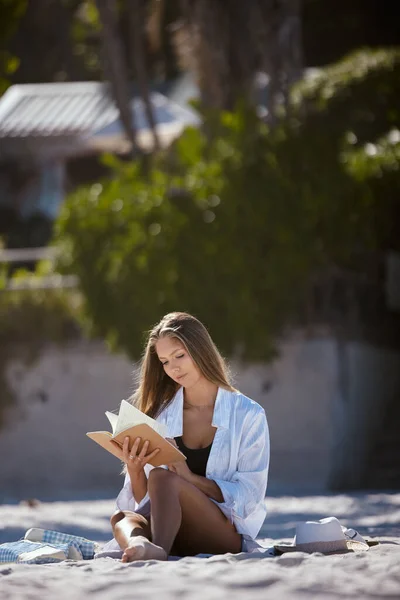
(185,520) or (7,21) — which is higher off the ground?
(7,21)

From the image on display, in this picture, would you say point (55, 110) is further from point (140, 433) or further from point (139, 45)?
point (140, 433)

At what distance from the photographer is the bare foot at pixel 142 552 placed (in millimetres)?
5234

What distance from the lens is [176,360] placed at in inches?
231

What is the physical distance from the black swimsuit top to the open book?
1.04 feet

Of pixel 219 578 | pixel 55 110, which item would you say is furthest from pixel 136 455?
pixel 55 110

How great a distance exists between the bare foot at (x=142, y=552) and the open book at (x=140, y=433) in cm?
40

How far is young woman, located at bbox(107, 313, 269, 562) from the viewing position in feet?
18.2

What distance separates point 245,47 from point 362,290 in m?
4.46

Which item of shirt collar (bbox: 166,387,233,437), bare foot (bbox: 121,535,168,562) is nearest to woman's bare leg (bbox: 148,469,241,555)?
bare foot (bbox: 121,535,168,562)

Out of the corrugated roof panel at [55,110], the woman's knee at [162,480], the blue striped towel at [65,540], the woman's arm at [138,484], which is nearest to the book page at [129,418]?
the woman's knee at [162,480]

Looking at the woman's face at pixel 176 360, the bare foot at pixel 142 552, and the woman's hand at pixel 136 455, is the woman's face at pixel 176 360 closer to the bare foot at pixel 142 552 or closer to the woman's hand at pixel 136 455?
the woman's hand at pixel 136 455

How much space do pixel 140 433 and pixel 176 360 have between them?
526 millimetres

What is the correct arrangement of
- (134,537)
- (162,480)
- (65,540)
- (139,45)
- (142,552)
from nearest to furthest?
(142,552), (134,537), (162,480), (65,540), (139,45)

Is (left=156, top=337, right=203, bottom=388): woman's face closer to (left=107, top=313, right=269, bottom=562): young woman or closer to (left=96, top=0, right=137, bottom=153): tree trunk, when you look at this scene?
(left=107, top=313, right=269, bottom=562): young woman
